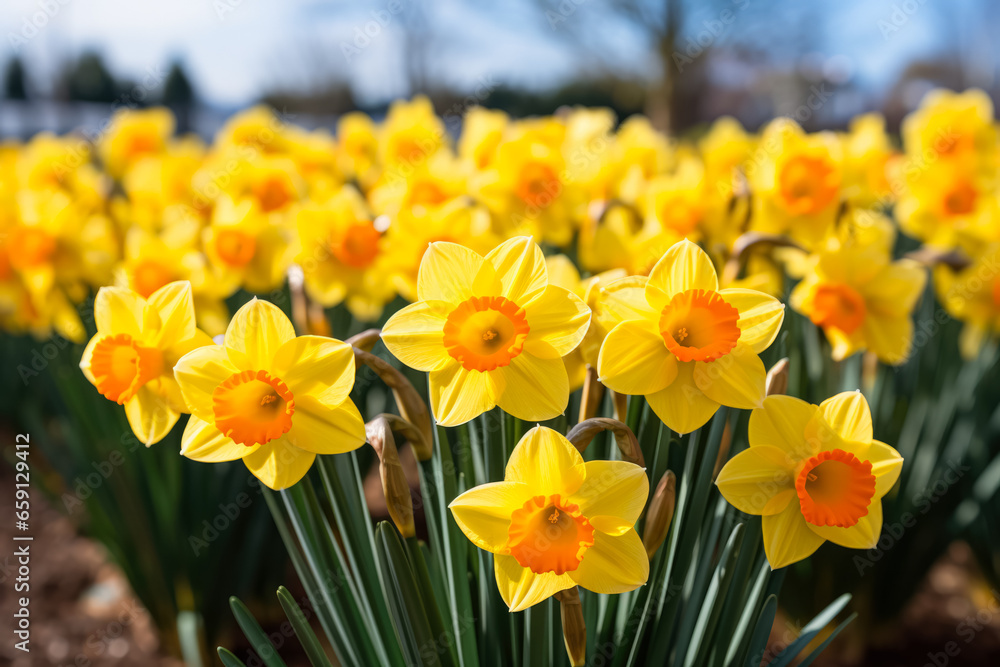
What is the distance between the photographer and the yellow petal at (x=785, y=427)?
94cm

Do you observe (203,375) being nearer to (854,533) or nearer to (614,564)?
(614,564)

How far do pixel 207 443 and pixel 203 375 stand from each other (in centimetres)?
11

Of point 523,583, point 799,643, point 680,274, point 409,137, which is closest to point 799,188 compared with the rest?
point 680,274

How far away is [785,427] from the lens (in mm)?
946

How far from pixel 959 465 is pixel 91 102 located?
22.5 m

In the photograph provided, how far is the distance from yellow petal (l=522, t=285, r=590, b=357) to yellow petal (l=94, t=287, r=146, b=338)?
638 mm

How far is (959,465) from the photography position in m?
1.96

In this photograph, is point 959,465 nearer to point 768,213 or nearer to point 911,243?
point 768,213

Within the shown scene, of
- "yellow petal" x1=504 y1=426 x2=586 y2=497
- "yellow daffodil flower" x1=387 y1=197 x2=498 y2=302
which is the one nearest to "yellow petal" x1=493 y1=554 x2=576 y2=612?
"yellow petal" x1=504 y1=426 x2=586 y2=497

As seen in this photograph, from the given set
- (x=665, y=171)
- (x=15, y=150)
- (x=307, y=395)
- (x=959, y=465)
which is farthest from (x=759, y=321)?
(x=15, y=150)

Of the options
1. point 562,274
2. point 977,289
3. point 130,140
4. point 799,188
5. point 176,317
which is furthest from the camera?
point 130,140

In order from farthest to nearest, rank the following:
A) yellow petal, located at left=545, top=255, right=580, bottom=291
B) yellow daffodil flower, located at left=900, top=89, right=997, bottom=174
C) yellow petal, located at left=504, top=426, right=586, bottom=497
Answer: yellow daffodil flower, located at left=900, top=89, right=997, bottom=174
yellow petal, located at left=545, top=255, right=580, bottom=291
yellow petal, located at left=504, top=426, right=586, bottom=497

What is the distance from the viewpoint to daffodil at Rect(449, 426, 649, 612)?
842 millimetres

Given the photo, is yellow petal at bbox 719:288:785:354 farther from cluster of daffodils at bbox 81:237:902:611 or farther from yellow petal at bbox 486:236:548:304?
yellow petal at bbox 486:236:548:304
